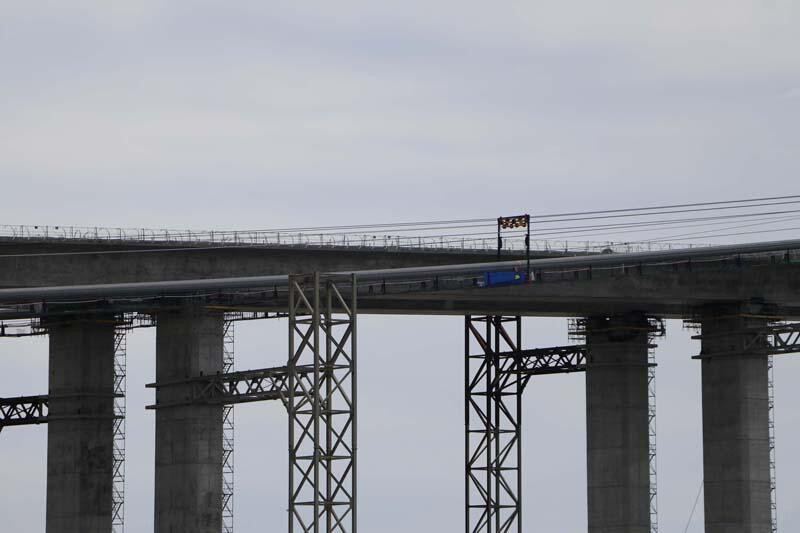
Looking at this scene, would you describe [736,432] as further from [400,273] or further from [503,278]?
[400,273]

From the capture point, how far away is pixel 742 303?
102 meters

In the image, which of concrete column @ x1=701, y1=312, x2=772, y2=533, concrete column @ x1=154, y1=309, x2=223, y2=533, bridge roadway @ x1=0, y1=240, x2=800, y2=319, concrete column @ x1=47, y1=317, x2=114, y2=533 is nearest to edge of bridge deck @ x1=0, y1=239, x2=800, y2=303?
bridge roadway @ x1=0, y1=240, x2=800, y2=319

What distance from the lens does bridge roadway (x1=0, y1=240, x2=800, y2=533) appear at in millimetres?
89312

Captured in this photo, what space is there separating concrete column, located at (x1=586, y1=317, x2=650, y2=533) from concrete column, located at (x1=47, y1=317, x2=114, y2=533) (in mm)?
28690

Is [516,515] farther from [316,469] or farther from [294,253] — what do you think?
[316,469]

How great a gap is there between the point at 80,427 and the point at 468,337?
24.4 m

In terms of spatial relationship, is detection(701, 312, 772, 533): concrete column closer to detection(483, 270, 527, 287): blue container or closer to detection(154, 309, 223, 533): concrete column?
detection(483, 270, 527, 287): blue container

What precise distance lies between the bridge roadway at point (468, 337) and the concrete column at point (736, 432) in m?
0.09

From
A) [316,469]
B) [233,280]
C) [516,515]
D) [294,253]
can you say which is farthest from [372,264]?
[316,469]

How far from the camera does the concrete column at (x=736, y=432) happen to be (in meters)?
101

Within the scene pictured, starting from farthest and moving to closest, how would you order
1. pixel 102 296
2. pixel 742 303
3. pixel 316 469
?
pixel 742 303 < pixel 102 296 < pixel 316 469

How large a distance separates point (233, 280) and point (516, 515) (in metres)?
26.3

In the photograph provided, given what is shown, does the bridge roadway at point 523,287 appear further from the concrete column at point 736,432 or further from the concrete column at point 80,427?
the concrete column at point 80,427

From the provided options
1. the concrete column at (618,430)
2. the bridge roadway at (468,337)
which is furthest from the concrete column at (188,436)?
the concrete column at (618,430)
